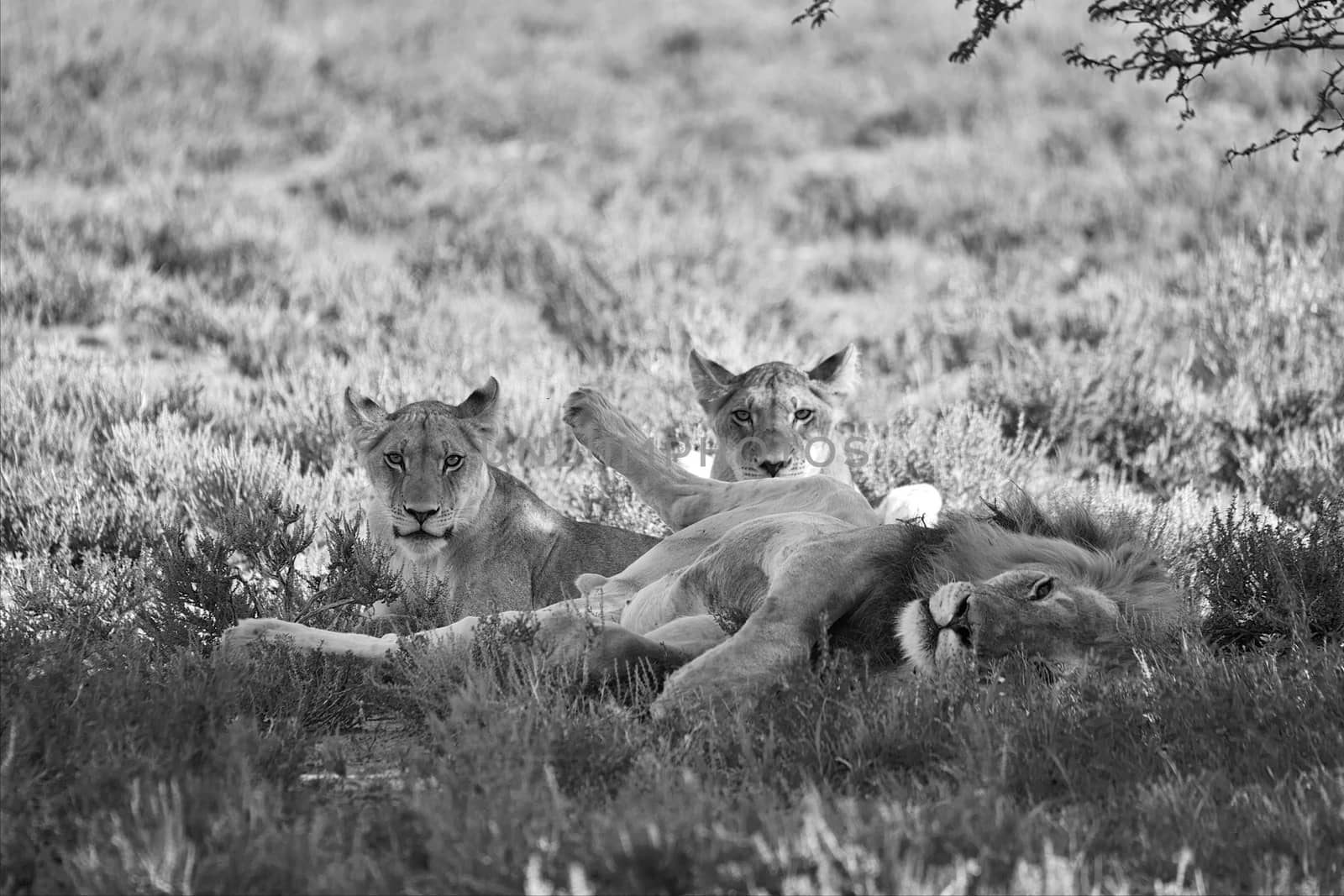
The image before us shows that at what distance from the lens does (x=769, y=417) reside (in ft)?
22.9

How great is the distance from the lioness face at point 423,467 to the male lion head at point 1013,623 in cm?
219

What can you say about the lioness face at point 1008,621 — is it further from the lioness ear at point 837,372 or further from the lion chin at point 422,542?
the lioness ear at point 837,372

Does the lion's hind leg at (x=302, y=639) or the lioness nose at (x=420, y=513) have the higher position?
the lioness nose at (x=420, y=513)

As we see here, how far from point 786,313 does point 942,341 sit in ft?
4.25

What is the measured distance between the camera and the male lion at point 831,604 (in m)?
4.44

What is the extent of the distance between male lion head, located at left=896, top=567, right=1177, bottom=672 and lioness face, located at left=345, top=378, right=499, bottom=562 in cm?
219

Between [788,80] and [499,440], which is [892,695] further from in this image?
[788,80]

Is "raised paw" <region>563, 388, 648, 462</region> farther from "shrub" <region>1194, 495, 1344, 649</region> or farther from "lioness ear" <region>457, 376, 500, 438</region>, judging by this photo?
"shrub" <region>1194, 495, 1344, 649</region>

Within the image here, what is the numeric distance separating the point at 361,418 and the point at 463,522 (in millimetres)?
608

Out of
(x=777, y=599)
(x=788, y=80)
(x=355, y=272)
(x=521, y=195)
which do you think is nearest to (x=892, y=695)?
(x=777, y=599)

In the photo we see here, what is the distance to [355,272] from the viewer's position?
12086mm

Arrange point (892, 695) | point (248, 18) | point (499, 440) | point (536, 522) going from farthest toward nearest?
point (248, 18)
point (499, 440)
point (536, 522)
point (892, 695)

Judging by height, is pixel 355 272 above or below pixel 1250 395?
above

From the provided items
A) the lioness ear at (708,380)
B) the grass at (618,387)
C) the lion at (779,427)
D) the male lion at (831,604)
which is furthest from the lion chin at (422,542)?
the lioness ear at (708,380)
